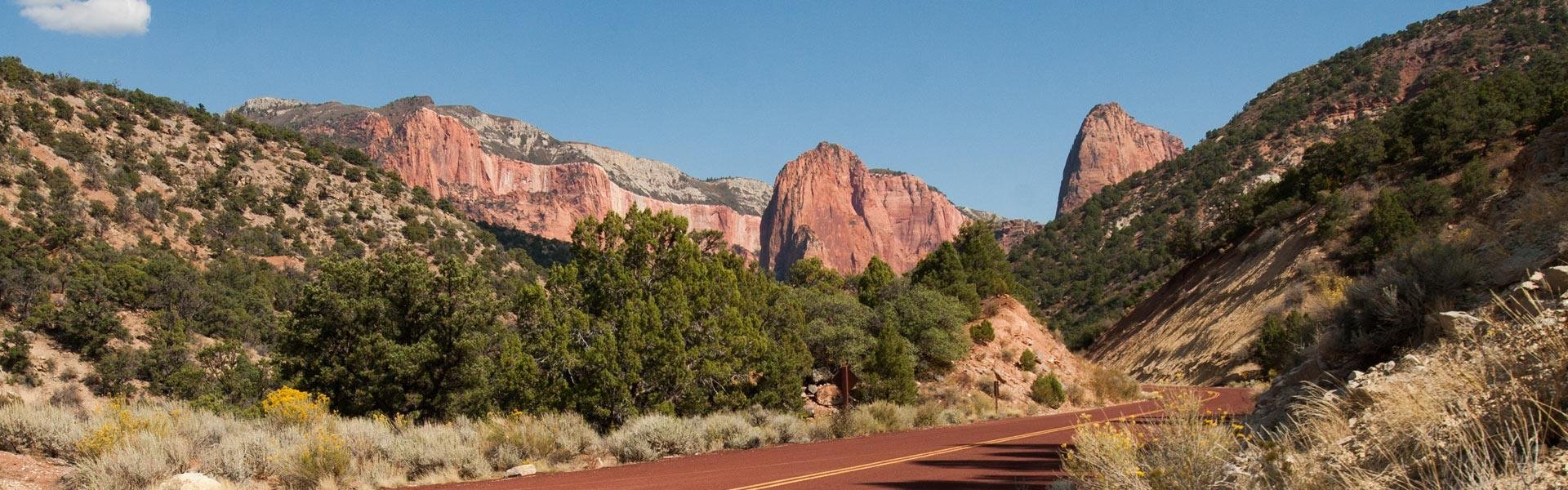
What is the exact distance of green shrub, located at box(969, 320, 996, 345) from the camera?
117 ft

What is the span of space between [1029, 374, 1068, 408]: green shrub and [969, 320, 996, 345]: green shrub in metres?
2.75

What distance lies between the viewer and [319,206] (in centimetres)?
6531

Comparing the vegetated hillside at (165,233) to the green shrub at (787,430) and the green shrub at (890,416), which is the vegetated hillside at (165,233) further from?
the green shrub at (890,416)

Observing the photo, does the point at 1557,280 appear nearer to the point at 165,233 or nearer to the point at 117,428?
the point at 117,428

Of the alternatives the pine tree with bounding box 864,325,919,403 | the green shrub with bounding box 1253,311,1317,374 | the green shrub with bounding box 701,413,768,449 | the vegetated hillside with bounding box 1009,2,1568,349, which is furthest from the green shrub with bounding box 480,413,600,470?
the vegetated hillside with bounding box 1009,2,1568,349

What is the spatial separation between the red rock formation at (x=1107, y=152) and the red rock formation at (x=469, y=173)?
78067 mm

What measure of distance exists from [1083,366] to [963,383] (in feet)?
29.5

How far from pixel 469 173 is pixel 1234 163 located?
463 feet

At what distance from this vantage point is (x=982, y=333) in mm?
35781

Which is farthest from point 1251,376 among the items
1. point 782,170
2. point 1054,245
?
point 782,170

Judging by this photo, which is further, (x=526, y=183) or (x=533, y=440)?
(x=526, y=183)

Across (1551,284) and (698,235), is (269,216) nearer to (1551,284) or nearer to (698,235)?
(698,235)

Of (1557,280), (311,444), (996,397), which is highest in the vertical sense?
(1557,280)

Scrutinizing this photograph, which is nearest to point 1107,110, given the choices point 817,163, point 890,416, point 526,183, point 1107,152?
point 1107,152
